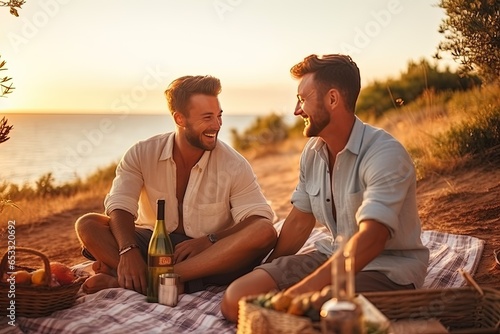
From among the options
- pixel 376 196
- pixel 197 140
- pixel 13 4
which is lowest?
pixel 376 196

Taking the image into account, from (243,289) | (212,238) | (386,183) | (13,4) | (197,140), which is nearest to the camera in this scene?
(386,183)

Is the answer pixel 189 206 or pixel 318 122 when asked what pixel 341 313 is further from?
pixel 189 206

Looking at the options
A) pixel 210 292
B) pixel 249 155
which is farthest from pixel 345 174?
pixel 249 155

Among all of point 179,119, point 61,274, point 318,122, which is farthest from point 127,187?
point 318,122

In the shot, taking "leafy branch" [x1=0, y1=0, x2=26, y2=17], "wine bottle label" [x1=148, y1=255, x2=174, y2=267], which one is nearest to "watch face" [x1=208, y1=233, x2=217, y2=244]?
"wine bottle label" [x1=148, y1=255, x2=174, y2=267]

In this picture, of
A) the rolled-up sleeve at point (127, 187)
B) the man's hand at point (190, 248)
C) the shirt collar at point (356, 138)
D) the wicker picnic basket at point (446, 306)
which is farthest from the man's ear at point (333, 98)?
the rolled-up sleeve at point (127, 187)

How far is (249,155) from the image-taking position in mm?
14547

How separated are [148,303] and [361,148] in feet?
4.98

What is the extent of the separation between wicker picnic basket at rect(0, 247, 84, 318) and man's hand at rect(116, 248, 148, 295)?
0.48m

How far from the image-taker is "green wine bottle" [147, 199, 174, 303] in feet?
14.1

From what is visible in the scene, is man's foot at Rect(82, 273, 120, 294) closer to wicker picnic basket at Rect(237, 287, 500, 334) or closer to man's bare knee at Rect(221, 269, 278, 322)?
man's bare knee at Rect(221, 269, 278, 322)

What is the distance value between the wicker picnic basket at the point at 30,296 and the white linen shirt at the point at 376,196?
1.54 metres

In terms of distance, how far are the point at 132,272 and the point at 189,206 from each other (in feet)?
1.99

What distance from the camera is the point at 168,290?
166 inches
